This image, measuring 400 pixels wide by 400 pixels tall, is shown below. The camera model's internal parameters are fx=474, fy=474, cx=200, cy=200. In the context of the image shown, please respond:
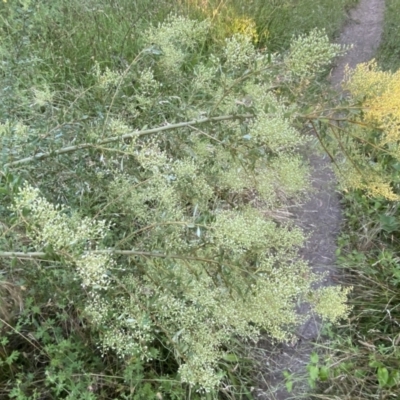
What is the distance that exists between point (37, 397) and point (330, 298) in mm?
1143

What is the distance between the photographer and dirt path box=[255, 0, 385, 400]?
2.32 m

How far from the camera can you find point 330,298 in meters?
1.68

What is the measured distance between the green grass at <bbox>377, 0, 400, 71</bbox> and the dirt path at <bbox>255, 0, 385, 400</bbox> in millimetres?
128

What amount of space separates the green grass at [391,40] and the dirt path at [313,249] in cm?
13

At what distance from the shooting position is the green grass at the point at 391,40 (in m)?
4.67

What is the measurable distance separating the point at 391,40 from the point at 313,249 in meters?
3.17

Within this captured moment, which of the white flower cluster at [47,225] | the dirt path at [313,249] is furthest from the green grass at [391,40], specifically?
the white flower cluster at [47,225]

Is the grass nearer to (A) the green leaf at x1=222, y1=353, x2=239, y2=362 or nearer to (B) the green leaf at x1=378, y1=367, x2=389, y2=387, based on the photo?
(B) the green leaf at x1=378, y1=367, x2=389, y2=387

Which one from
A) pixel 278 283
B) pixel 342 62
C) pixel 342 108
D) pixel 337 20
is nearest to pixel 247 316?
pixel 278 283

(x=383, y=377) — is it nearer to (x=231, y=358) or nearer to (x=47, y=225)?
(x=231, y=358)

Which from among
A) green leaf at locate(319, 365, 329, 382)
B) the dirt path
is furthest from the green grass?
green leaf at locate(319, 365, 329, 382)

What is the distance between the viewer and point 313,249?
3.04m

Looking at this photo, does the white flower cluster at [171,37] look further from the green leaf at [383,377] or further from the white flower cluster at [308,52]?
the green leaf at [383,377]

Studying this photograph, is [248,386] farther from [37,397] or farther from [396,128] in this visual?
[396,128]
